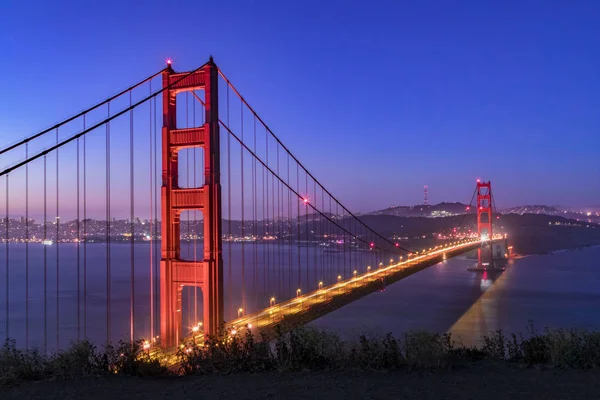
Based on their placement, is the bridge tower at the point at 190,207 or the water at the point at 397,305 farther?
the water at the point at 397,305

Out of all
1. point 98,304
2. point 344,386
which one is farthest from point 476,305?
point 344,386

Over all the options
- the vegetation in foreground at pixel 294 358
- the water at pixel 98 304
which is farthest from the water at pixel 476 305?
the vegetation in foreground at pixel 294 358

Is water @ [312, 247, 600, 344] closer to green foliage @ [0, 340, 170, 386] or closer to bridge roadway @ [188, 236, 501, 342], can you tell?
bridge roadway @ [188, 236, 501, 342]

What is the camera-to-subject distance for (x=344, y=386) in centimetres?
504

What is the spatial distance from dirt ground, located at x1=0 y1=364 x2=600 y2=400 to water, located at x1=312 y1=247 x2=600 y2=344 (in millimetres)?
8214

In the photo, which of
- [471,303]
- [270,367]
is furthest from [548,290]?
[270,367]

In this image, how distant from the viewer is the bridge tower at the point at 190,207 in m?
10.5

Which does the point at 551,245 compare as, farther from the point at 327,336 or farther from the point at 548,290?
the point at 327,336

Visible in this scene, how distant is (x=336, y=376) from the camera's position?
5.44 m

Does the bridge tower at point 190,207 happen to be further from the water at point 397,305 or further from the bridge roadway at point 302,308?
the water at point 397,305

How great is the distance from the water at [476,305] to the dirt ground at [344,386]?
8.21 metres

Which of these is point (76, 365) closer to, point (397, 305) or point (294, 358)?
point (294, 358)

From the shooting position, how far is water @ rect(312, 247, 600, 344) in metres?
24.0

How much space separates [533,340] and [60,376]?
577 centimetres
